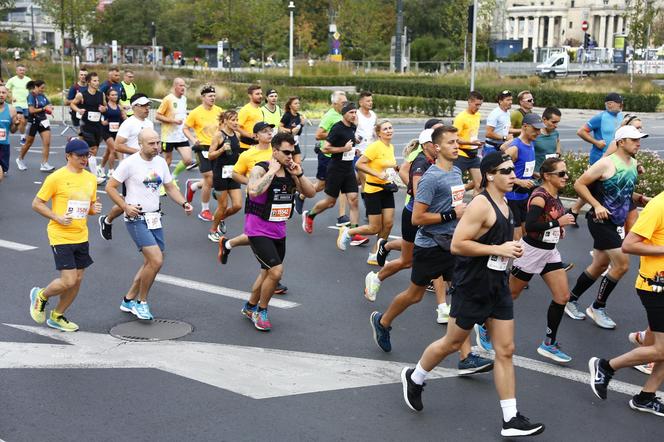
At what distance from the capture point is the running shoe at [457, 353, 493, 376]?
7.07m

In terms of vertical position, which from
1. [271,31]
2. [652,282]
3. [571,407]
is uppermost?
[271,31]

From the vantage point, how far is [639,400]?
6.46m

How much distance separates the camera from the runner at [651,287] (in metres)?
6.35

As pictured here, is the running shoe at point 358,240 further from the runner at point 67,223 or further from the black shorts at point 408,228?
the runner at point 67,223

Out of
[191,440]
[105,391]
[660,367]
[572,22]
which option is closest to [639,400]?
[660,367]

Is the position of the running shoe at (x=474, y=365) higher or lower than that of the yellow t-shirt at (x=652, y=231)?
lower

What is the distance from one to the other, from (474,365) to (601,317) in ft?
6.90

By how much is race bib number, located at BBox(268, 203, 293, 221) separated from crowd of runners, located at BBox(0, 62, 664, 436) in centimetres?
1

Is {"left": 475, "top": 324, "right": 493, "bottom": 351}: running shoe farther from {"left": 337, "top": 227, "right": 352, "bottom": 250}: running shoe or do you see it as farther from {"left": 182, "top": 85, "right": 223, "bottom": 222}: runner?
{"left": 182, "top": 85, "right": 223, "bottom": 222}: runner

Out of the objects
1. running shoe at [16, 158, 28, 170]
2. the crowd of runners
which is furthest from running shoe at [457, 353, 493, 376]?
running shoe at [16, 158, 28, 170]

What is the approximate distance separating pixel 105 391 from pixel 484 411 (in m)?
2.78

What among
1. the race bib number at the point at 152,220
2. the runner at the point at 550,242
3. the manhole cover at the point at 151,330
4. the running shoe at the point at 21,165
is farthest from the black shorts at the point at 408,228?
the running shoe at the point at 21,165

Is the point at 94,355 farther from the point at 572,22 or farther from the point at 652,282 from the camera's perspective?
the point at 572,22

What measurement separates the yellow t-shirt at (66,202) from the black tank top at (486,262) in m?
3.80
